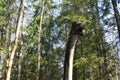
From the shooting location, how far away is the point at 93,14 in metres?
21.5

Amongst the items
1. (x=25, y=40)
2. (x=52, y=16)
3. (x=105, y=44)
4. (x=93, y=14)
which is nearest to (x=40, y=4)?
(x=52, y=16)

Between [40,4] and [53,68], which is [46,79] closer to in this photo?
[53,68]

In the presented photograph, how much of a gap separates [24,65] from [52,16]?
5406 mm

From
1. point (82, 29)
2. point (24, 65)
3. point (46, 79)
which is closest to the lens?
point (82, 29)

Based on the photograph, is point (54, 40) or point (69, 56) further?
point (54, 40)

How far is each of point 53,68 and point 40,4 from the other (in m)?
5.81

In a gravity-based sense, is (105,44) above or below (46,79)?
above

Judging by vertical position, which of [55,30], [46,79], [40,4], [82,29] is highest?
[40,4]

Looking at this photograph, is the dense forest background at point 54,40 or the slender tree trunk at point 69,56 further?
the dense forest background at point 54,40

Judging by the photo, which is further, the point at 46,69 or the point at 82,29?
the point at 46,69

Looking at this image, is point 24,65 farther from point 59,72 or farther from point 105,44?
point 105,44

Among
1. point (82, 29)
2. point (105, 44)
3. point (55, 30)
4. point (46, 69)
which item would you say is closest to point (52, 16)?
point (55, 30)

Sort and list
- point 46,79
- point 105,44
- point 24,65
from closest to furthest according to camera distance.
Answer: point 105,44
point 46,79
point 24,65

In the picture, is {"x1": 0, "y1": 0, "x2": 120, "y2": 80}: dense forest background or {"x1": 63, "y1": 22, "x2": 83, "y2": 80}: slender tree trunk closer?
{"x1": 63, "y1": 22, "x2": 83, "y2": 80}: slender tree trunk
